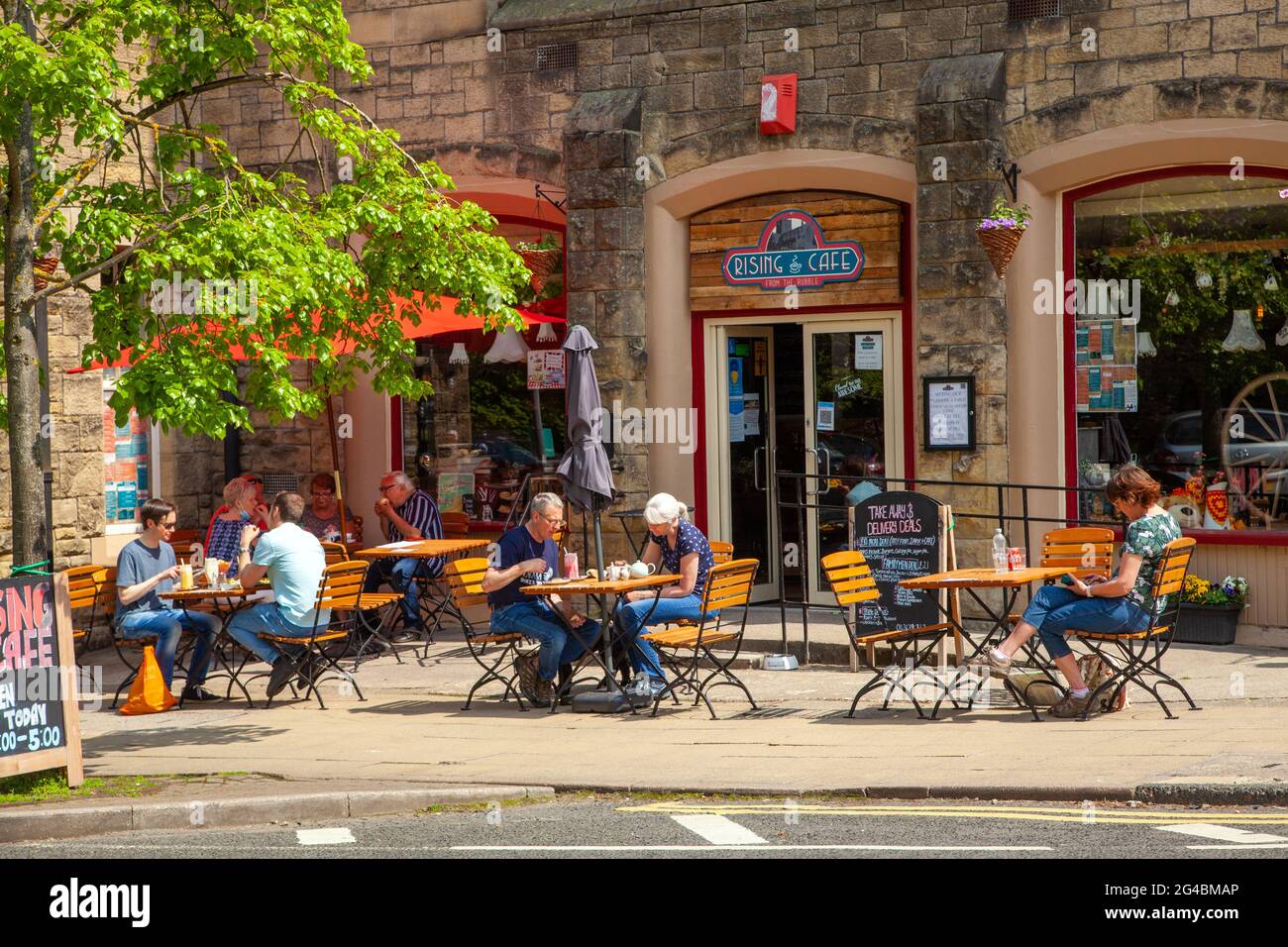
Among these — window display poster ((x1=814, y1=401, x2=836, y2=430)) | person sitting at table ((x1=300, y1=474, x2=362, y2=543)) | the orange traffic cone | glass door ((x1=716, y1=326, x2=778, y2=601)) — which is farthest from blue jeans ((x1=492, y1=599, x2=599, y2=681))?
person sitting at table ((x1=300, y1=474, x2=362, y2=543))

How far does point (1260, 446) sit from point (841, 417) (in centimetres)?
332

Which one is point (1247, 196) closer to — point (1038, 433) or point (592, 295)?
point (1038, 433)

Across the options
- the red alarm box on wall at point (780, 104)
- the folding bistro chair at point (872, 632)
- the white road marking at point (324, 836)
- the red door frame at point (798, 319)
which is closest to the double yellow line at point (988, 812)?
the white road marking at point (324, 836)

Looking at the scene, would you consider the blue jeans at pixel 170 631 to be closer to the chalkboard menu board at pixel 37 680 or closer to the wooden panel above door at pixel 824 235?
the chalkboard menu board at pixel 37 680

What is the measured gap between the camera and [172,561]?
1145 centimetres

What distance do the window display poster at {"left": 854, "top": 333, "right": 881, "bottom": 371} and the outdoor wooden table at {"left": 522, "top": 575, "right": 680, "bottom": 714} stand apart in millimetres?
4026

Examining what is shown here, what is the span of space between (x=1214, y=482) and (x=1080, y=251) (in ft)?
6.67

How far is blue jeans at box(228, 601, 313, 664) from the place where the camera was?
1096cm

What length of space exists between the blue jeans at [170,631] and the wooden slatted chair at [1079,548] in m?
5.30

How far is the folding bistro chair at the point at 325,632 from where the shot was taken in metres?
11.0

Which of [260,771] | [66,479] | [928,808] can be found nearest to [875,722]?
[928,808]

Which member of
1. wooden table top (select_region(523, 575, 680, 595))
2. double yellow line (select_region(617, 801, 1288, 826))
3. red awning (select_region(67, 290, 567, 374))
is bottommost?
double yellow line (select_region(617, 801, 1288, 826))

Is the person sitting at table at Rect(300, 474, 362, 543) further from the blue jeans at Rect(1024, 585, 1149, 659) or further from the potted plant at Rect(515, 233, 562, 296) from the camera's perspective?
the blue jeans at Rect(1024, 585, 1149, 659)

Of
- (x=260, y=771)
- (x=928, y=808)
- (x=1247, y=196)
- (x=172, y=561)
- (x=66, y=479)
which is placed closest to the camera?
(x=928, y=808)
